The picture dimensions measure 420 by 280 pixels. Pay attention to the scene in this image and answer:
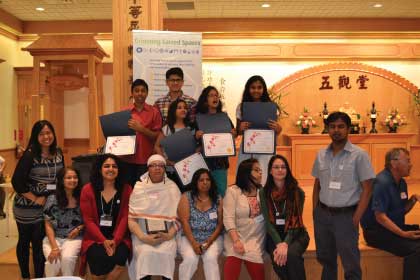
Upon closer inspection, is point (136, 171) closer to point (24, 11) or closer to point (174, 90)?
point (174, 90)

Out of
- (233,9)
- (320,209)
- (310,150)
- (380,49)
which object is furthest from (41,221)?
(380,49)

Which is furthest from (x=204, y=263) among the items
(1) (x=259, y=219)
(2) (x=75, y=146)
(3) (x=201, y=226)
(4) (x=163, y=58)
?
(2) (x=75, y=146)

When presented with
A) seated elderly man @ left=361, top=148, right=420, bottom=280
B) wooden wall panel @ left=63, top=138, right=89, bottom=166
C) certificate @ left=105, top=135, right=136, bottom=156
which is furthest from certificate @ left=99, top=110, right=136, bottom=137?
wooden wall panel @ left=63, top=138, right=89, bottom=166

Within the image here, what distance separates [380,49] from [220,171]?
690 centimetres

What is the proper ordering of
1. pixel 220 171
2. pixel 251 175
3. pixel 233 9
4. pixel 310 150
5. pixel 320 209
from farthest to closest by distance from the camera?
pixel 233 9 < pixel 310 150 < pixel 220 171 < pixel 251 175 < pixel 320 209

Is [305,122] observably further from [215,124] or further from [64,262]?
[64,262]

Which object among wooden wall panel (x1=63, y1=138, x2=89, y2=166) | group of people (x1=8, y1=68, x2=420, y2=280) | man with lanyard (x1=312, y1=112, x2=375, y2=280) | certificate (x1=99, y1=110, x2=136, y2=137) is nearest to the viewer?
man with lanyard (x1=312, y1=112, x2=375, y2=280)

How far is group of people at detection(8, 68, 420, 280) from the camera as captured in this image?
124 inches

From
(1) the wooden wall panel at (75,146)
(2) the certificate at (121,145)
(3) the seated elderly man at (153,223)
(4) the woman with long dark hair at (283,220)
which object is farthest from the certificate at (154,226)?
(1) the wooden wall panel at (75,146)

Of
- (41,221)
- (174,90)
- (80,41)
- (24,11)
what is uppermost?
(24,11)

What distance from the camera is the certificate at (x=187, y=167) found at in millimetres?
3605

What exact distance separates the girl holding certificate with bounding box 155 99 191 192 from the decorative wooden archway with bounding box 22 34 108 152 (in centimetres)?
320

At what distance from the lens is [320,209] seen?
3.21 metres

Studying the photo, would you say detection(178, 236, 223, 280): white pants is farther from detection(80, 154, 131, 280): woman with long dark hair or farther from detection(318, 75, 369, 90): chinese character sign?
detection(318, 75, 369, 90): chinese character sign
